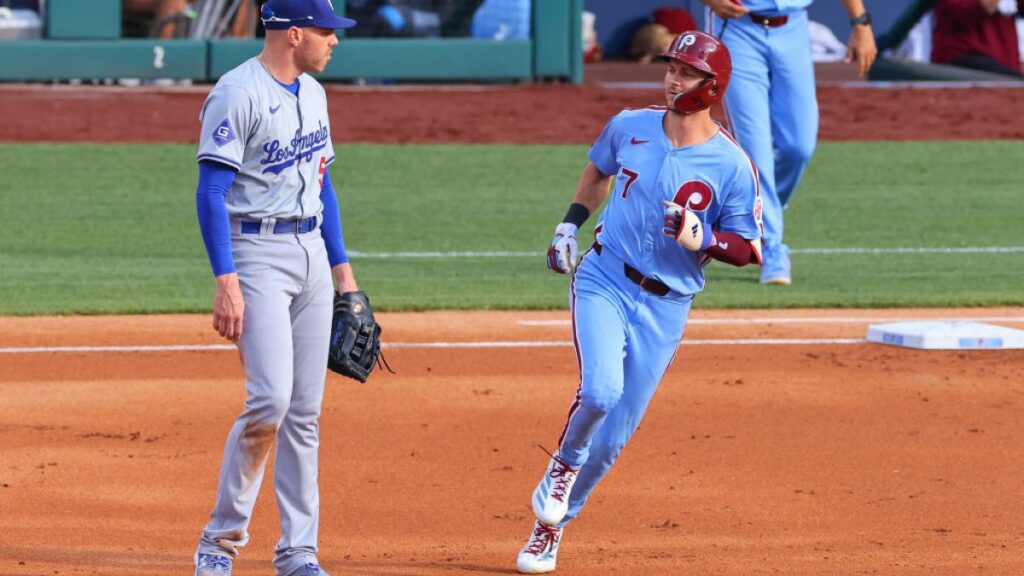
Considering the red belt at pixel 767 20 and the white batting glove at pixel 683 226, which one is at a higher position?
the white batting glove at pixel 683 226

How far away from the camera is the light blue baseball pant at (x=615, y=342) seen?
5.29 metres

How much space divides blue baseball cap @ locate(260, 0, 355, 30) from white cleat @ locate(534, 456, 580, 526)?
1.52 metres

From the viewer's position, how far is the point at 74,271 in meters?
11.2

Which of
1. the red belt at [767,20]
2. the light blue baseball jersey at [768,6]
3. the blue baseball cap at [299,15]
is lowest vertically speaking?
the red belt at [767,20]

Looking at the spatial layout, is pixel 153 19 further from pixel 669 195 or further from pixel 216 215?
pixel 216 215

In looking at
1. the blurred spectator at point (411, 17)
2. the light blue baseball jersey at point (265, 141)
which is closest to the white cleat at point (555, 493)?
the light blue baseball jersey at point (265, 141)

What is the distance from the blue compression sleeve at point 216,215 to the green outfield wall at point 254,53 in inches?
588

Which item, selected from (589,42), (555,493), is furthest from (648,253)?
(589,42)

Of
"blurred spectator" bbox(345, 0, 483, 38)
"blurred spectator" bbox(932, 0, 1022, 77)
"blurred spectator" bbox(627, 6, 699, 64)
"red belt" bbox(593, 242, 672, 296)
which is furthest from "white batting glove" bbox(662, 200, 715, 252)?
"blurred spectator" bbox(627, 6, 699, 64)

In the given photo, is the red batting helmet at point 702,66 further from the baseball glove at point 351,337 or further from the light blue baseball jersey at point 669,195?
the baseball glove at point 351,337

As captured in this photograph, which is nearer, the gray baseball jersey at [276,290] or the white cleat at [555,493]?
the gray baseball jersey at [276,290]

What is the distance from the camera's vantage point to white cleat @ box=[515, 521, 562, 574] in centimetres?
536

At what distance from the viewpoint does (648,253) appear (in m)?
5.39

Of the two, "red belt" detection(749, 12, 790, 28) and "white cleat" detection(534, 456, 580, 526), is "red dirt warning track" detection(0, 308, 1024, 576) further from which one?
"red belt" detection(749, 12, 790, 28)
